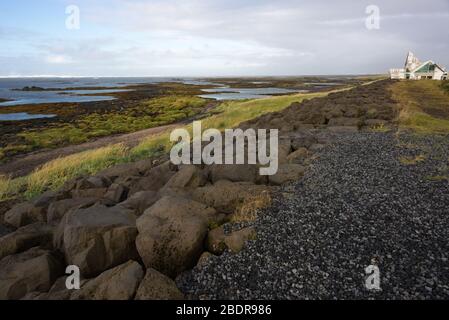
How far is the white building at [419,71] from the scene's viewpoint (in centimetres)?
7794

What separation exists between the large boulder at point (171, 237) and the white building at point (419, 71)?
8679 centimetres

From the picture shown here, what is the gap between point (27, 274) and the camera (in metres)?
7.64

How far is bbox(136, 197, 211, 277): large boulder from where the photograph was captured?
737 cm

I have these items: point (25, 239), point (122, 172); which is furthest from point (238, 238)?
point (122, 172)

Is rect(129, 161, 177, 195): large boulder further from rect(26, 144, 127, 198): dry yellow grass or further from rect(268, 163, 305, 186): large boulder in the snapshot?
rect(26, 144, 127, 198): dry yellow grass

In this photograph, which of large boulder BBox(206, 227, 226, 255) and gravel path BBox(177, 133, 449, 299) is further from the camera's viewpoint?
large boulder BBox(206, 227, 226, 255)

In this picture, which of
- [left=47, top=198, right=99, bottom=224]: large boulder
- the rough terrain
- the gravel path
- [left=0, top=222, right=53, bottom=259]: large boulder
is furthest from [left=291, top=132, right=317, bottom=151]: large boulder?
[left=0, top=222, right=53, bottom=259]: large boulder

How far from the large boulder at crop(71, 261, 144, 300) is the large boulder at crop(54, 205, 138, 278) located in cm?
85

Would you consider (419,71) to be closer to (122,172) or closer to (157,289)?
(122,172)

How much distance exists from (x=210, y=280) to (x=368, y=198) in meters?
5.84

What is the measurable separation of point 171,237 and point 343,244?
13.5 ft

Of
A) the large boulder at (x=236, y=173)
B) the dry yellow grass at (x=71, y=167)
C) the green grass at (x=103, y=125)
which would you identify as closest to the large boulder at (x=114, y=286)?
the large boulder at (x=236, y=173)
